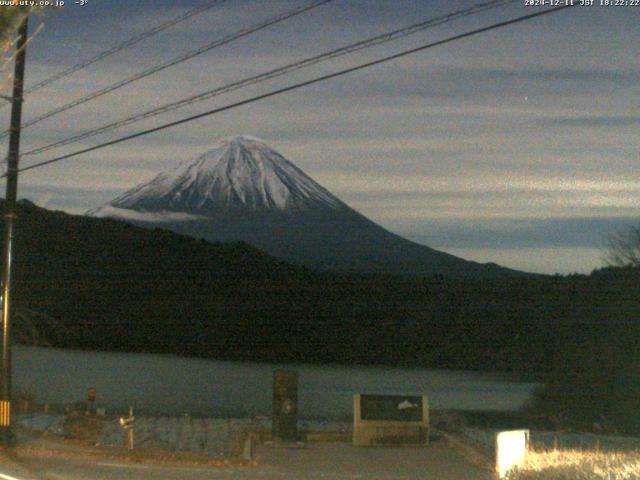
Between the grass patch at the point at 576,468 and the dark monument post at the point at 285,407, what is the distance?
6320 millimetres

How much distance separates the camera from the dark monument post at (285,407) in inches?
732

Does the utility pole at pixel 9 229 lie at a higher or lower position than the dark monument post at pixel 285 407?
higher

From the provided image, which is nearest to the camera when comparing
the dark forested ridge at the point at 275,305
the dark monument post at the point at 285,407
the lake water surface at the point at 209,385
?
the dark monument post at the point at 285,407

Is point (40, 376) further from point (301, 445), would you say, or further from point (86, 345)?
point (301, 445)

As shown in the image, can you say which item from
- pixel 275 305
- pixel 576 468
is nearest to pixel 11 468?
pixel 576 468

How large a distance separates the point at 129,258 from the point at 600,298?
30470 mm

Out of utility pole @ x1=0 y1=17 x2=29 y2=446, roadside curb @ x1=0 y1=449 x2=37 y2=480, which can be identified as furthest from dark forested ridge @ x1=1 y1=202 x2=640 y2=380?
roadside curb @ x1=0 y1=449 x2=37 y2=480

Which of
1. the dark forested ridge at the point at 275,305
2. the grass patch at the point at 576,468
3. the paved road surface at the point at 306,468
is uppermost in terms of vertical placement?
the dark forested ridge at the point at 275,305

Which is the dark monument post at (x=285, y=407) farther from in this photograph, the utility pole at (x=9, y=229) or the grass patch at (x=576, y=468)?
the grass patch at (x=576, y=468)

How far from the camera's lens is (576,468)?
11.4 metres

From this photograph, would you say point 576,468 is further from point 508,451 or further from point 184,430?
point 184,430

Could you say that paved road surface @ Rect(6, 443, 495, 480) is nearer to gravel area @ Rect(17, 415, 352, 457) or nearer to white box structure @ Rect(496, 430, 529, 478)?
white box structure @ Rect(496, 430, 529, 478)

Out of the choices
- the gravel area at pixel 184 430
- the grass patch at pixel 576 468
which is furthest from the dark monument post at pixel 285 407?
the grass patch at pixel 576 468

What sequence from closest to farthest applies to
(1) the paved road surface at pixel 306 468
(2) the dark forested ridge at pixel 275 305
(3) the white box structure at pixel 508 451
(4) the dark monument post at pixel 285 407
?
(3) the white box structure at pixel 508 451 → (1) the paved road surface at pixel 306 468 → (4) the dark monument post at pixel 285 407 → (2) the dark forested ridge at pixel 275 305
